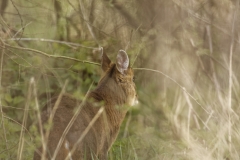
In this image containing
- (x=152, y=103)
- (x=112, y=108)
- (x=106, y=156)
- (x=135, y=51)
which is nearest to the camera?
(x=106, y=156)

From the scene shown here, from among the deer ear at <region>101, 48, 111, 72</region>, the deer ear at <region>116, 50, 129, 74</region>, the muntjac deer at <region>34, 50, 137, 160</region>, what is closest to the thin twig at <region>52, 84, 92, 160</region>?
the muntjac deer at <region>34, 50, 137, 160</region>

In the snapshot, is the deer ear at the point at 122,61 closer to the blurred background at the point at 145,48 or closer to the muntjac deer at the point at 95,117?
the muntjac deer at the point at 95,117

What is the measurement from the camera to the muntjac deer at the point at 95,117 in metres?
5.45

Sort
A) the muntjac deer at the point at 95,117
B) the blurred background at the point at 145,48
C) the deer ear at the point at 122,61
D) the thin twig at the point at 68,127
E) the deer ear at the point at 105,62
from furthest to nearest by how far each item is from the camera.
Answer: the blurred background at the point at 145,48 < the deer ear at the point at 105,62 < the deer ear at the point at 122,61 < the muntjac deer at the point at 95,117 < the thin twig at the point at 68,127

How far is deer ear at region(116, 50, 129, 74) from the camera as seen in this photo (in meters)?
6.54

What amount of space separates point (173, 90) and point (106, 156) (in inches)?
116

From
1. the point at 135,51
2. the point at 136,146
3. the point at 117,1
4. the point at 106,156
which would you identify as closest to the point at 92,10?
the point at 117,1

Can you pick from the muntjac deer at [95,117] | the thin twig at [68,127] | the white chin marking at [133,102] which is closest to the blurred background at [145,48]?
the white chin marking at [133,102]

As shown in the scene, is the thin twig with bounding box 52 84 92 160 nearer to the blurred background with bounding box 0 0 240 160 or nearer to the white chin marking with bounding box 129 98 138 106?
the white chin marking with bounding box 129 98 138 106

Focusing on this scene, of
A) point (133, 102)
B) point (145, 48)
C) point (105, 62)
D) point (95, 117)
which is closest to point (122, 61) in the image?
point (105, 62)

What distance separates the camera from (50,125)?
212 inches

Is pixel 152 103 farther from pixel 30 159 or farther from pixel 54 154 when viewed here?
pixel 54 154

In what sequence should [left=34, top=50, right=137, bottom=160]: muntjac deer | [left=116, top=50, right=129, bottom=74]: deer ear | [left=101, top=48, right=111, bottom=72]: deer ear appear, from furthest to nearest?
[left=101, top=48, right=111, bottom=72]: deer ear → [left=116, top=50, right=129, bottom=74]: deer ear → [left=34, top=50, right=137, bottom=160]: muntjac deer

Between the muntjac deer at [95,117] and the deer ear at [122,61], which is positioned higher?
the deer ear at [122,61]
